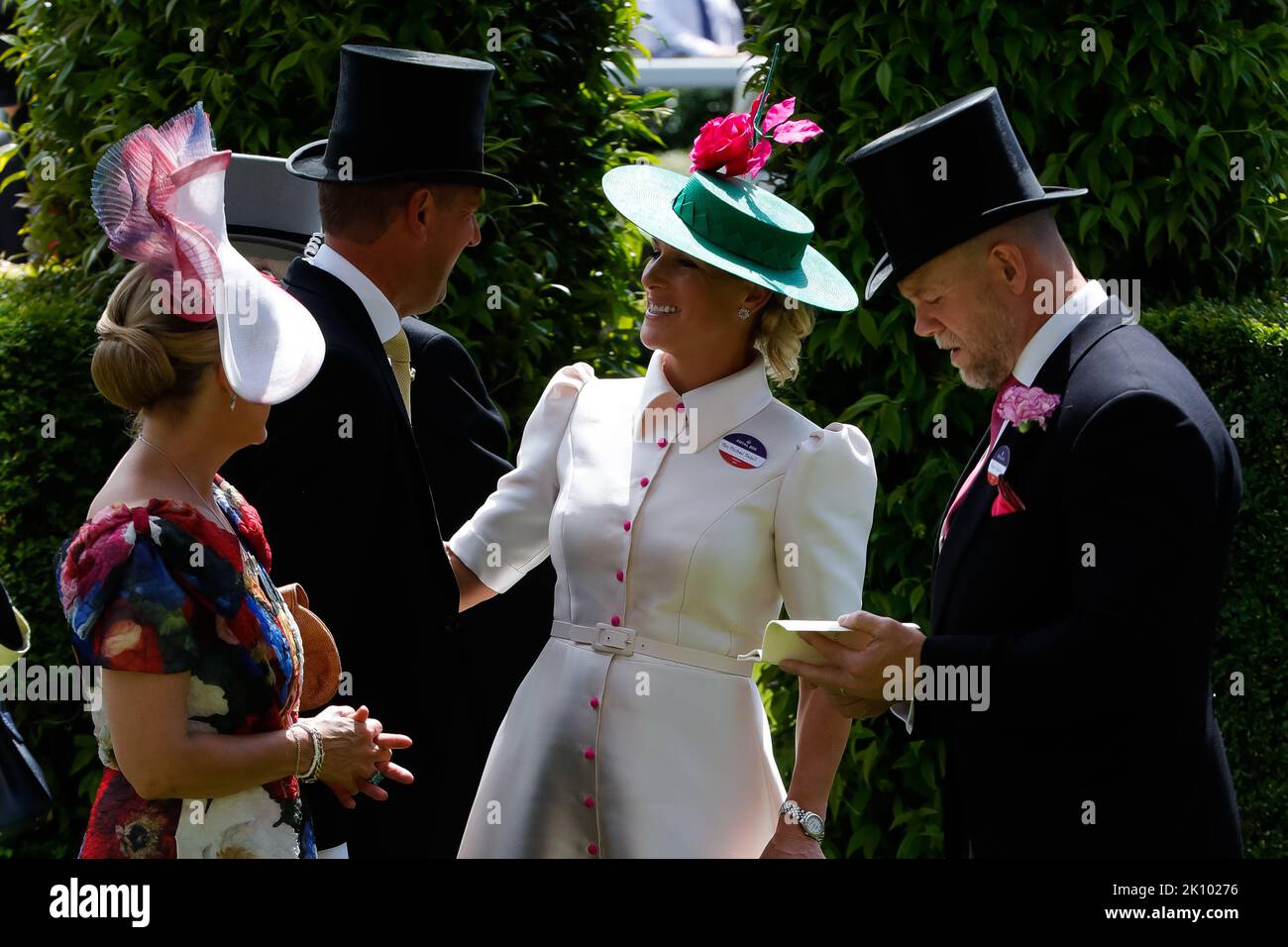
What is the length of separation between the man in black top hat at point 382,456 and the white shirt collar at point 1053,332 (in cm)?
125

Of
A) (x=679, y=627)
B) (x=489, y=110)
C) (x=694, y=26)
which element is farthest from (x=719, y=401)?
(x=694, y=26)

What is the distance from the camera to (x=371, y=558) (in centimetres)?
306

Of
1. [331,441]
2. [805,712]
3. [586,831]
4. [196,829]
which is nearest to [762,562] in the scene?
[805,712]

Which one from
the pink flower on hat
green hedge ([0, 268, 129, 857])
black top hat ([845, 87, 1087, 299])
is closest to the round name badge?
black top hat ([845, 87, 1087, 299])

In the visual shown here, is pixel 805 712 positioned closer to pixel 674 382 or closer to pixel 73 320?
pixel 674 382

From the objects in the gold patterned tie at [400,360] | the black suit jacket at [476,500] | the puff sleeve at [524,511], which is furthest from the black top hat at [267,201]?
the puff sleeve at [524,511]

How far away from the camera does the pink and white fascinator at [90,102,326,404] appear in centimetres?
238

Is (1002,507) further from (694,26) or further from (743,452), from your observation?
(694,26)

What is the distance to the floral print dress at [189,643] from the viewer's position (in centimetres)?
227

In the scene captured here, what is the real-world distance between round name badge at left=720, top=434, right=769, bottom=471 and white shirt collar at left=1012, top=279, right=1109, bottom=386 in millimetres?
563

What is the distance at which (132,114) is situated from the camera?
4.66 metres

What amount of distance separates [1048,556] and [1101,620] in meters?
0.20

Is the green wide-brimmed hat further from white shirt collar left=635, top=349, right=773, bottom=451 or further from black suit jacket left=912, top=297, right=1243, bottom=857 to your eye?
black suit jacket left=912, top=297, right=1243, bottom=857

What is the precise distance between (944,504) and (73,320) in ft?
9.03
